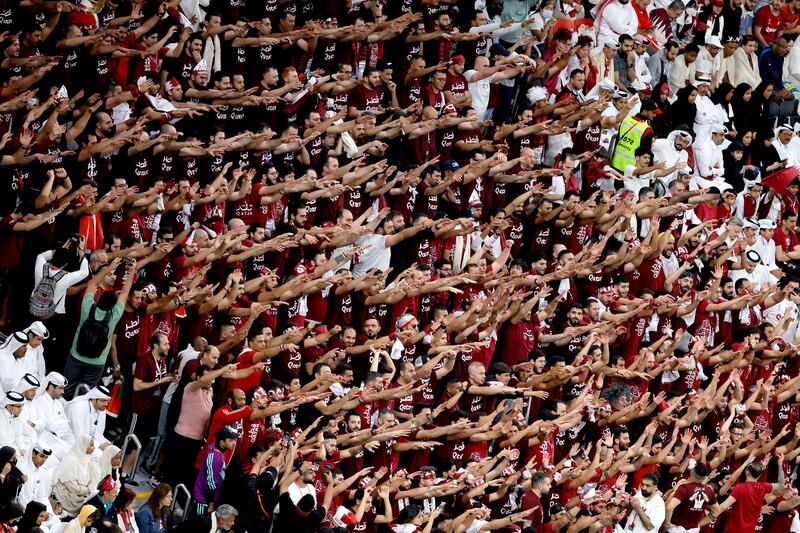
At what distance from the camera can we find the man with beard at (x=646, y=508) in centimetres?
1998

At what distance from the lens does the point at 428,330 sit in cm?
2027

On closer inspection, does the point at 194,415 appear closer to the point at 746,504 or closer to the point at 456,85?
the point at 456,85

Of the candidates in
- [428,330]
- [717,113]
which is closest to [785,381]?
[717,113]

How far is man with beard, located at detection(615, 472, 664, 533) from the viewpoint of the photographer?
65.6ft

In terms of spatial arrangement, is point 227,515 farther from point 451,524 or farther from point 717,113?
point 717,113

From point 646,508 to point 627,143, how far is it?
560cm

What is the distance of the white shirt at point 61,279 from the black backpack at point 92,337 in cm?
33

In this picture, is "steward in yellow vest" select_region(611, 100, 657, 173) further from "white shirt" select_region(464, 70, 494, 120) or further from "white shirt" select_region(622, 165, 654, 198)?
"white shirt" select_region(464, 70, 494, 120)

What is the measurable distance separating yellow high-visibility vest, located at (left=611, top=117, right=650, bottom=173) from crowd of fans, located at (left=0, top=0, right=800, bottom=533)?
4 cm

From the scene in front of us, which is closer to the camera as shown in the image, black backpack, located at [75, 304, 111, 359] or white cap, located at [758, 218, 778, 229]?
black backpack, located at [75, 304, 111, 359]

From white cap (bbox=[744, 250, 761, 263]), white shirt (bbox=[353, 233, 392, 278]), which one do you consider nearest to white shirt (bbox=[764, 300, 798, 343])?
white cap (bbox=[744, 250, 761, 263])

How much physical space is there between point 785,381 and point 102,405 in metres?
9.92

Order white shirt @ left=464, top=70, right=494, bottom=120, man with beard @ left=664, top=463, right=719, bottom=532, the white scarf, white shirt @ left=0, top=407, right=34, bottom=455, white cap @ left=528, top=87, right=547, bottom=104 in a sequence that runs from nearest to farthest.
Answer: white shirt @ left=0, top=407, right=34, bottom=455 → the white scarf → man with beard @ left=664, top=463, right=719, bottom=532 → white shirt @ left=464, top=70, right=494, bottom=120 → white cap @ left=528, top=87, right=547, bottom=104

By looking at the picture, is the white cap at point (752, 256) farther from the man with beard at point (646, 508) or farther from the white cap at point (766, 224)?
the man with beard at point (646, 508)
